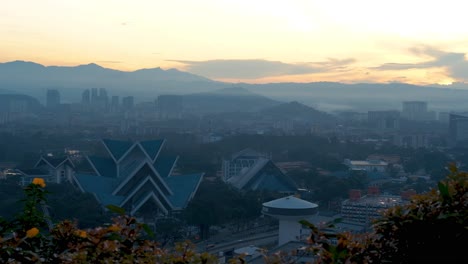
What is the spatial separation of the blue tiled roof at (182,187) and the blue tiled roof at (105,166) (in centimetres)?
190

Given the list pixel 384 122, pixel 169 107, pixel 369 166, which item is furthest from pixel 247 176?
pixel 169 107

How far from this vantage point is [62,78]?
89.7 meters

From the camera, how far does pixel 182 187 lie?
666 inches

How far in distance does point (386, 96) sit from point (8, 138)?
53.9 m

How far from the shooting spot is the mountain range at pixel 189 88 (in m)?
72.7

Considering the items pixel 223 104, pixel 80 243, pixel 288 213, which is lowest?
pixel 288 213

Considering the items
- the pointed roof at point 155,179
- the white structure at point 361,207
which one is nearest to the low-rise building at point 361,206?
the white structure at point 361,207

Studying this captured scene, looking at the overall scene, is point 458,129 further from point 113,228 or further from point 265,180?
Answer: point 113,228

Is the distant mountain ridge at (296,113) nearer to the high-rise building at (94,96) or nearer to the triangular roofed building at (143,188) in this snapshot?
the high-rise building at (94,96)

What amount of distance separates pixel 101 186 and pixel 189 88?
77.7 meters

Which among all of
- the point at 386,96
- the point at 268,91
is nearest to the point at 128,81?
the point at 268,91

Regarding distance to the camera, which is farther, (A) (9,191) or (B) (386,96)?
(B) (386,96)

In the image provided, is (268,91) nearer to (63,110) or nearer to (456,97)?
(456,97)

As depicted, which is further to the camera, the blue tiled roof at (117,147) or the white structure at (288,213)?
the blue tiled roof at (117,147)
